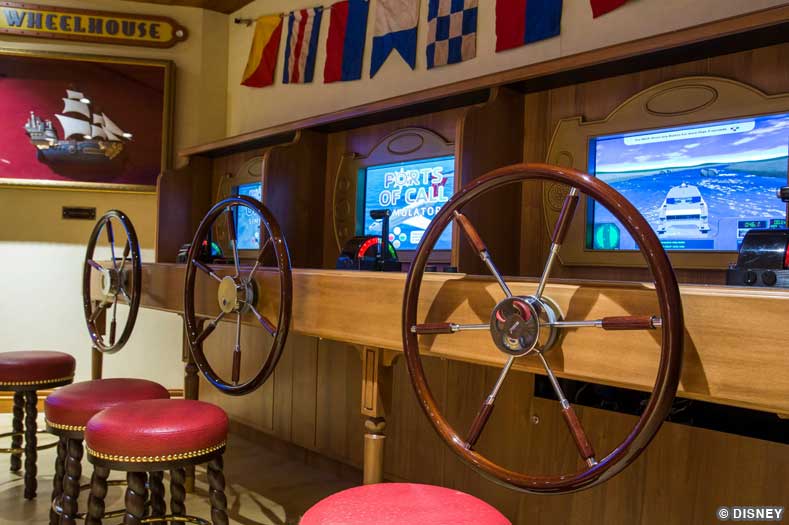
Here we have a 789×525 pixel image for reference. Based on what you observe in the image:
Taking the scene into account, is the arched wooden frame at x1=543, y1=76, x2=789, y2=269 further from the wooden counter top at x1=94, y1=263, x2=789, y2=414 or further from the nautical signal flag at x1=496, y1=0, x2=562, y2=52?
the wooden counter top at x1=94, y1=263, x2=789, y2=414

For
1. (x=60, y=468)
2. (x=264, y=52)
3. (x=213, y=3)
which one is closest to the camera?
(x=60, y=468)

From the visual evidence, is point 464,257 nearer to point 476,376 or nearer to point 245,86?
point 476,376

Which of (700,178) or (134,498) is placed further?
(700,178)

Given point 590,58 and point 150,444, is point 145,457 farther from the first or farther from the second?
point 590,58

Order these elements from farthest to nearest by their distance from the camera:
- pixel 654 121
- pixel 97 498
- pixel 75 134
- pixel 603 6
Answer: pixel 75 134 < pixel 603 6 < pixel 654 121 < pixel 97 498

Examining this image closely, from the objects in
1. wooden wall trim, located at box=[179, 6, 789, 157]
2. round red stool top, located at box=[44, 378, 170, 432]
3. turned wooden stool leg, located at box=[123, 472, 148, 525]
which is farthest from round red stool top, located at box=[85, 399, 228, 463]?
wooden wall trim, located at box=[179, 6, 789, 157]

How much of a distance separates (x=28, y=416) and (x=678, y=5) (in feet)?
9.75

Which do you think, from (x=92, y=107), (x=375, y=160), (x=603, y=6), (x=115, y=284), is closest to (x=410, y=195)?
(x=375, y=160)

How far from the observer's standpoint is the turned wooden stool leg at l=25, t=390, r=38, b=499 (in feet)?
8.98

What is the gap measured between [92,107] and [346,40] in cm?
190

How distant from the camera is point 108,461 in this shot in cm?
159

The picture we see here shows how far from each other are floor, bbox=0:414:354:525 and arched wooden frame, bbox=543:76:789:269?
151cm

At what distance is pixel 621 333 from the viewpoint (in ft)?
3.49

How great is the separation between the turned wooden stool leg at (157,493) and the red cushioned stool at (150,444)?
0.28m
